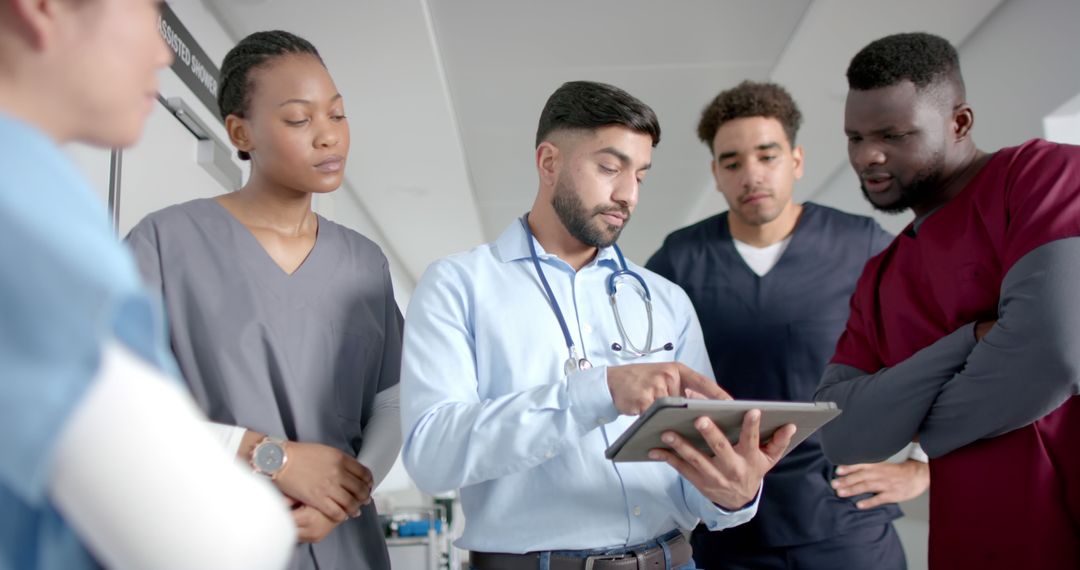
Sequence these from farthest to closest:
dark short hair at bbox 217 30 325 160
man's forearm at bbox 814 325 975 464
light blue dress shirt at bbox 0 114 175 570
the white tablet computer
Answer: dark short hair at bbox 217 30 325 160 → man's forearm at bbox 814 325 975 464 → the white tablet computer → light blue dress shirt at bbox 0 114 175 570

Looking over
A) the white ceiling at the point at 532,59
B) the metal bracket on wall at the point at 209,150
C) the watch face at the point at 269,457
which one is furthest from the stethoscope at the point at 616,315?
the white ceiling at the point at 532,59

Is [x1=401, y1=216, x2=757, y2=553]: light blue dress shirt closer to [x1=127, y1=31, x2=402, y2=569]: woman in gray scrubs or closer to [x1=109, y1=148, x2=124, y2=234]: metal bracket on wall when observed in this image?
[x1=127, y1=31, x2=402, y2=569]: woman in gray scrubs

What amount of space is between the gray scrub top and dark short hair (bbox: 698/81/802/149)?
4.03 feet

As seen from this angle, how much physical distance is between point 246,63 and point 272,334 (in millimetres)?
530

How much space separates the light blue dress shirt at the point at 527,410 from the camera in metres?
1.28

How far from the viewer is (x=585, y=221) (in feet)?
5.38

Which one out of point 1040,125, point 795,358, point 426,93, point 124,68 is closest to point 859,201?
point 1040,125

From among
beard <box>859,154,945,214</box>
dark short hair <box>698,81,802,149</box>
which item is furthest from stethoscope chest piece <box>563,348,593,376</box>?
dark short hair <box>698,81,802,149</box>

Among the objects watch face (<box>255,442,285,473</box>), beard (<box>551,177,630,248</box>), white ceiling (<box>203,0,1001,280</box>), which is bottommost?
watch face (<box>255,442,285,473</box>)

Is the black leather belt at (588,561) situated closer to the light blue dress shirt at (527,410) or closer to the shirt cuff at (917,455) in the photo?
the light blue dress shirt at (527,410)

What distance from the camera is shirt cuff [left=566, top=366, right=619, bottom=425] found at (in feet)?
4.14

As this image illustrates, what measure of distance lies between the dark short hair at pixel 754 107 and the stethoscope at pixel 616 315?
2.88 ft

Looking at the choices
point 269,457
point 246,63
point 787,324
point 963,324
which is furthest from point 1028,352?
point 246,63

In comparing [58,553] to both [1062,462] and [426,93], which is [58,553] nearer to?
[1062,462]
